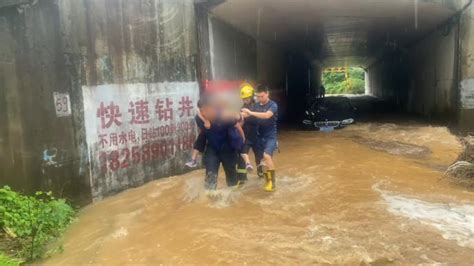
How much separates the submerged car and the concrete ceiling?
9.57ft

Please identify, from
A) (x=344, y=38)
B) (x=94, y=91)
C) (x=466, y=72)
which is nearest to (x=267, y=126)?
(x=94, y=91)

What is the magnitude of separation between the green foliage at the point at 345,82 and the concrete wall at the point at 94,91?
150 feet

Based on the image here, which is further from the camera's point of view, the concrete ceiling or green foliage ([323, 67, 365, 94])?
green foliage ([323, 67, 365, 94])

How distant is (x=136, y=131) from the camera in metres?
8.33

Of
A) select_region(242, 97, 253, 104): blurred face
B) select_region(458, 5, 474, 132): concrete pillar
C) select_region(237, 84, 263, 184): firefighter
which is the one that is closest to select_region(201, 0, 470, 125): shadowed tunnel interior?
select_region(458, 5, 474, 132): concrete pillar

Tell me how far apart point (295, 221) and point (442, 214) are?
2.03m

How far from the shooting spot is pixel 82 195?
7.28 m

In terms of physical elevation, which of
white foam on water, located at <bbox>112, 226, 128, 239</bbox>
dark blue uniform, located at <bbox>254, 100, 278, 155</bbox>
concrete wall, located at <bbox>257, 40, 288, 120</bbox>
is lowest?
white foam on water, located at <bbox>112, 226, 128, 239</bbox>

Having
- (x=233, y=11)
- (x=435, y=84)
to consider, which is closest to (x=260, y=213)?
(x=233, y=11)

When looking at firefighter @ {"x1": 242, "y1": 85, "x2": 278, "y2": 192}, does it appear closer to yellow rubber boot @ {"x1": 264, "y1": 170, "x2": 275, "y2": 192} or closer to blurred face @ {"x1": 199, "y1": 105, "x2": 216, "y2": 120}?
yellow rubber boot @ {"x1": 264, "y1": 170, "x2": 275, "y2": 192}

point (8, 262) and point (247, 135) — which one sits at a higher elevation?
point (247, 135)

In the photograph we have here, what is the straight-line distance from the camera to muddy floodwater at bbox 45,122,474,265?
501 cm

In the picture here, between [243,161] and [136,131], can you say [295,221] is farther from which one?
[136,131]

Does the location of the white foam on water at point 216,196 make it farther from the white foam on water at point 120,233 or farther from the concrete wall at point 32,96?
the concrete wall at point 32,96
